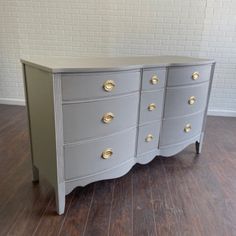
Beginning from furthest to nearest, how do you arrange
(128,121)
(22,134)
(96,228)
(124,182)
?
(22,134)
(124,182)
(128,121)
(96,228)

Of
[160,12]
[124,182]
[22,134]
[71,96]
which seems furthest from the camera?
[160,12]

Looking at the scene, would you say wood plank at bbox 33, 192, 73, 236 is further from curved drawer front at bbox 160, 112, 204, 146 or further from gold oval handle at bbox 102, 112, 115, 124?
curved drawer front at bbox 160, 112, 204, 146

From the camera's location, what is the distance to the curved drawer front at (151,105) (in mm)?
1608

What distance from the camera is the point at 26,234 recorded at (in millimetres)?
1287

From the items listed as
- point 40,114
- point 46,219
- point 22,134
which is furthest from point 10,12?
point 46,219

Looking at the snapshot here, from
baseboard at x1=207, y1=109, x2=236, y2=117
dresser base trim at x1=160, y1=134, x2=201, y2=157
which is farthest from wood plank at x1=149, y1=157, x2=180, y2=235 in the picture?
baseboard at x1=207, y1=109, x2=236, y2=117

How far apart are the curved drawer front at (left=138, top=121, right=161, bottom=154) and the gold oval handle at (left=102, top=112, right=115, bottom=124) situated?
33 cm

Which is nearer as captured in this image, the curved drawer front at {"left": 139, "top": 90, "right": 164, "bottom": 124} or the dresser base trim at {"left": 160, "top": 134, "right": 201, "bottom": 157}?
the curved drawer front at {"left": 139, "top": 90, "right": 164, "bottom": 124}

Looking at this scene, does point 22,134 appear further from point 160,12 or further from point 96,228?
point 160,12

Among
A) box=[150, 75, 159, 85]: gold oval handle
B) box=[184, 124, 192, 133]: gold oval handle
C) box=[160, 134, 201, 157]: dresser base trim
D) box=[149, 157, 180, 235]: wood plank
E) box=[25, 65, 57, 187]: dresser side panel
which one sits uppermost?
box=[150, 75, 159, 85]: gold oval handle

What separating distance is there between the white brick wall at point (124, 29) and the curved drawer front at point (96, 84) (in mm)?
1807

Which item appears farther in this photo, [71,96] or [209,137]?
[209,137]

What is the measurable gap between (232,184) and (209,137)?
0.92 meters

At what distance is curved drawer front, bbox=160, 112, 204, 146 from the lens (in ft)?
6.12
